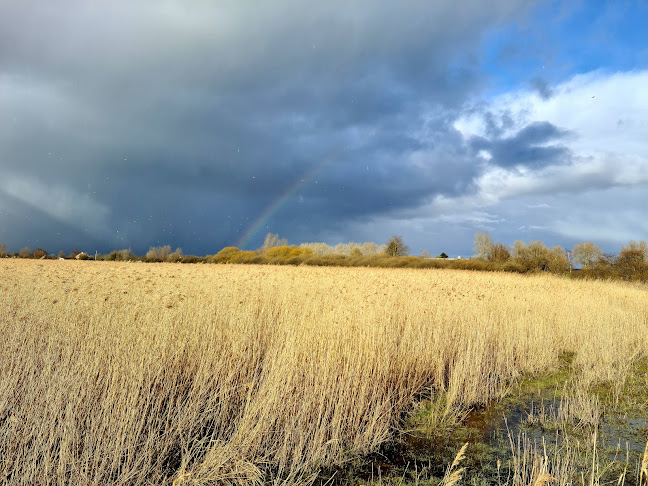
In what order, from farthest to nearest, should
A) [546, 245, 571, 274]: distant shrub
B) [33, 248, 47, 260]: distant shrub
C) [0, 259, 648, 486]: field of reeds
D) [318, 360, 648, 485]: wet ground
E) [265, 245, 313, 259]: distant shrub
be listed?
[265, 245, 313, 259]: distant shrub
[33, 248, 47, 260]: distant shrub
[546, 245, 571, 274]: distant shrub
[318, 360, 648, 485]: wet ground
[0, 259, 648, 486]: field of reeds

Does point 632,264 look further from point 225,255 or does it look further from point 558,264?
point 225,255

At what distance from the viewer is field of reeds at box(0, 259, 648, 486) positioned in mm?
3240

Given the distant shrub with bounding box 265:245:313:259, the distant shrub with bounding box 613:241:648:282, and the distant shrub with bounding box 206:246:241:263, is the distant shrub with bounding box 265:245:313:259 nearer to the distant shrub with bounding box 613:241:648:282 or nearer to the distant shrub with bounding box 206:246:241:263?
the distant shrub with bounding box 206:246:241:263

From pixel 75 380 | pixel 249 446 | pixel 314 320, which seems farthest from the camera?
pixel 314 320

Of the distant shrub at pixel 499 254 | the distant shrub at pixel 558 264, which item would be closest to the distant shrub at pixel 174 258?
the distant shrub at pixel 499 254

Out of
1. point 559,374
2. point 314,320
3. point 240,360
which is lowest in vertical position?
point 559,374

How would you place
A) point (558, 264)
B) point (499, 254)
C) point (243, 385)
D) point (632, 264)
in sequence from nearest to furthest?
point (243, 385), point (632, 264), point (558, 264), point (499, 254)

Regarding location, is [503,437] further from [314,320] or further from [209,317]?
[209,317]

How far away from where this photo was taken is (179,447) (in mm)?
3705

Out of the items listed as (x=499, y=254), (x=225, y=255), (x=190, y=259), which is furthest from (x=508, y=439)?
(x=225, y=255)

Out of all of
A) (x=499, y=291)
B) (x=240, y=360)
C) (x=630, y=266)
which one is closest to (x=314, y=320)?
(x=240, y=360)

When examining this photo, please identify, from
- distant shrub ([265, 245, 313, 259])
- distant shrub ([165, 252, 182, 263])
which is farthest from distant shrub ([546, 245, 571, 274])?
distant shrub ([165, 252, 182, 263])

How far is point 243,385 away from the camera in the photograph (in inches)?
180

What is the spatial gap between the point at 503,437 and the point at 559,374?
3.68 m
